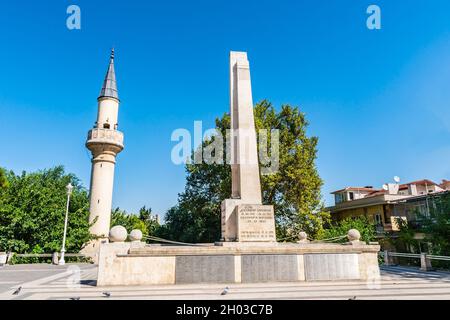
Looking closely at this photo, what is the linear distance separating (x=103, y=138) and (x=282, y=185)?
14243 mm

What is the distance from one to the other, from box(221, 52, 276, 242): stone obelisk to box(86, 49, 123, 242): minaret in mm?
15281

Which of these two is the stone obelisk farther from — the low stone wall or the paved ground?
the paved ground

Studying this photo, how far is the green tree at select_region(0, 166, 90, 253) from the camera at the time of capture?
19.0 m

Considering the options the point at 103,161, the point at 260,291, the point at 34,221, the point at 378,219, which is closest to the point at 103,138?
the point at 103,161

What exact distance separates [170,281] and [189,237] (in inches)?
806

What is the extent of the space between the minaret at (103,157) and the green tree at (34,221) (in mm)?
1208

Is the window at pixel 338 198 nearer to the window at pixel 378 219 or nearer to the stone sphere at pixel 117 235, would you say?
the window at pixel 378 219

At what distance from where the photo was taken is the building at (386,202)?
1120 inches

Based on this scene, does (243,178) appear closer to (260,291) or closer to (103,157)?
(260,291)

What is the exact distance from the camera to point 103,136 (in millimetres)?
23844

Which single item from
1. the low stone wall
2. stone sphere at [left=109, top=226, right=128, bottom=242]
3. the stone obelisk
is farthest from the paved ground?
the stone obelisk

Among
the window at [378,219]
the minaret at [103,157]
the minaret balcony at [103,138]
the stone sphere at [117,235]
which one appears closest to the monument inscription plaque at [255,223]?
the stone sphere at [117,235]

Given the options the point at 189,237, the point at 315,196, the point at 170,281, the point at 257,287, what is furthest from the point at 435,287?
the point at 189,237
